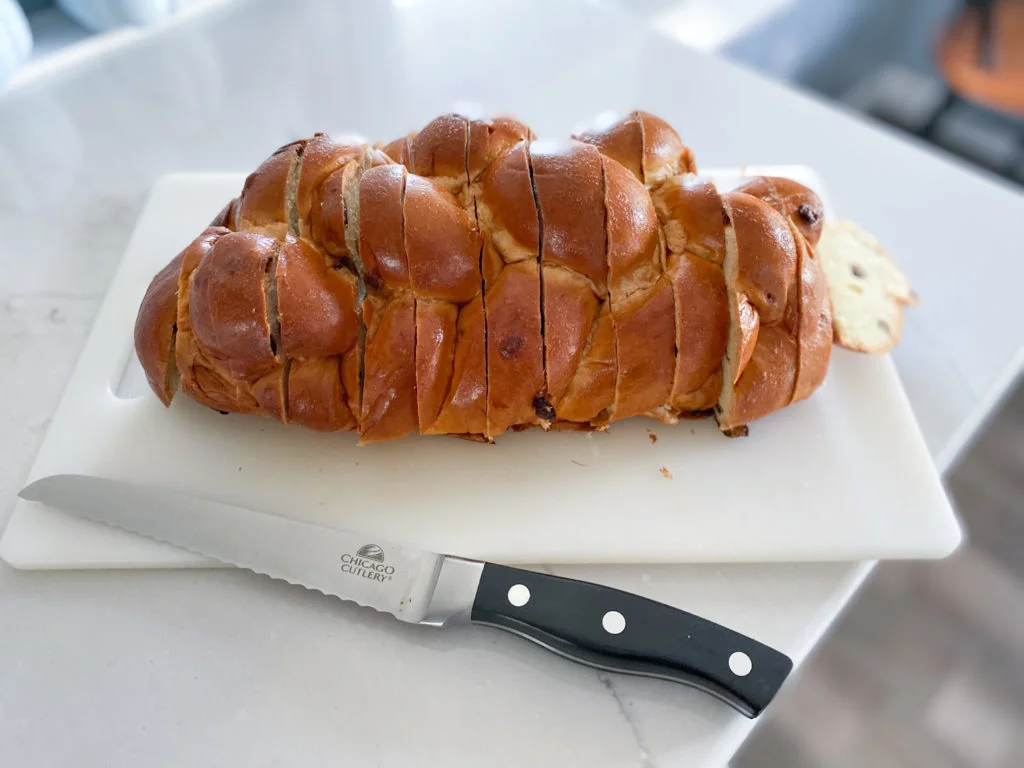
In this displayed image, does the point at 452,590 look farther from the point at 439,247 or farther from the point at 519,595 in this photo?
the point at 439,247

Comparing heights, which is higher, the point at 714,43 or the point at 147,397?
the point at 714,43

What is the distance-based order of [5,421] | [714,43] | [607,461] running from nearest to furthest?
1. [607,461]
2. [5,421]
3. [714,43]

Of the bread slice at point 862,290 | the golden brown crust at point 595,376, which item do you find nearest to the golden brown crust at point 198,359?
the golden brown crust at point 595,376

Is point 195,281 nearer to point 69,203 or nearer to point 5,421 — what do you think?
point 5,421

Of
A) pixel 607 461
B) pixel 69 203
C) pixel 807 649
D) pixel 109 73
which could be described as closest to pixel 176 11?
pixel 109 73

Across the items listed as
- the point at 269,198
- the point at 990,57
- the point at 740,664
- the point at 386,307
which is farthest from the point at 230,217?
the point at 990,57

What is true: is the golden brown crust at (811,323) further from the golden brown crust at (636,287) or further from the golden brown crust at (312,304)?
the golden brown crust at (312,304)
